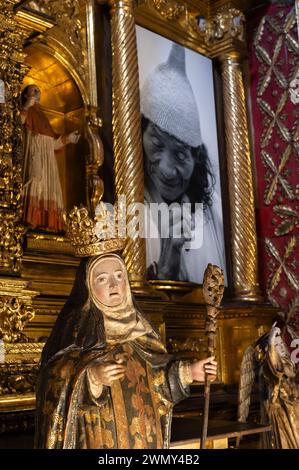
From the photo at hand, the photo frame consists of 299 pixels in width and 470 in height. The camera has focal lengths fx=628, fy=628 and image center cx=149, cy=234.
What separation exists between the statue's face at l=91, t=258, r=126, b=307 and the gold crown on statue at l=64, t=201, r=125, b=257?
0.08 metres

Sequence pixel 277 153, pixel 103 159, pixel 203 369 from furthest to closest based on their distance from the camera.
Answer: pixel 277 153 < pixel 103 159 < pixel 203 369

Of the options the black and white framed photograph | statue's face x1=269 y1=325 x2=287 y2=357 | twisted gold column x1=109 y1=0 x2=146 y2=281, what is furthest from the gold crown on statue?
the black and white framed photograph

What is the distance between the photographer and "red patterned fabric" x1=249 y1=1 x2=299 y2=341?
21.0 feet

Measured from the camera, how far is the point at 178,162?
616 cm

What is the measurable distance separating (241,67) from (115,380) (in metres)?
5.09

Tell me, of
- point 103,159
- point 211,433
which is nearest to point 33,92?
point 103,159

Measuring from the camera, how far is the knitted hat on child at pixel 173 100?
6.05m

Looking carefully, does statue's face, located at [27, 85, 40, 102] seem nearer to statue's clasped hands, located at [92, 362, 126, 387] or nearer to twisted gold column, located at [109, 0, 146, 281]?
twisted gold column, located at [109, 0, 146, 281]

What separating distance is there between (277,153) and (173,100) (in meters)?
1.29

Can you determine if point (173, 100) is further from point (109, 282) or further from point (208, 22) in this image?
point (109, 282)
